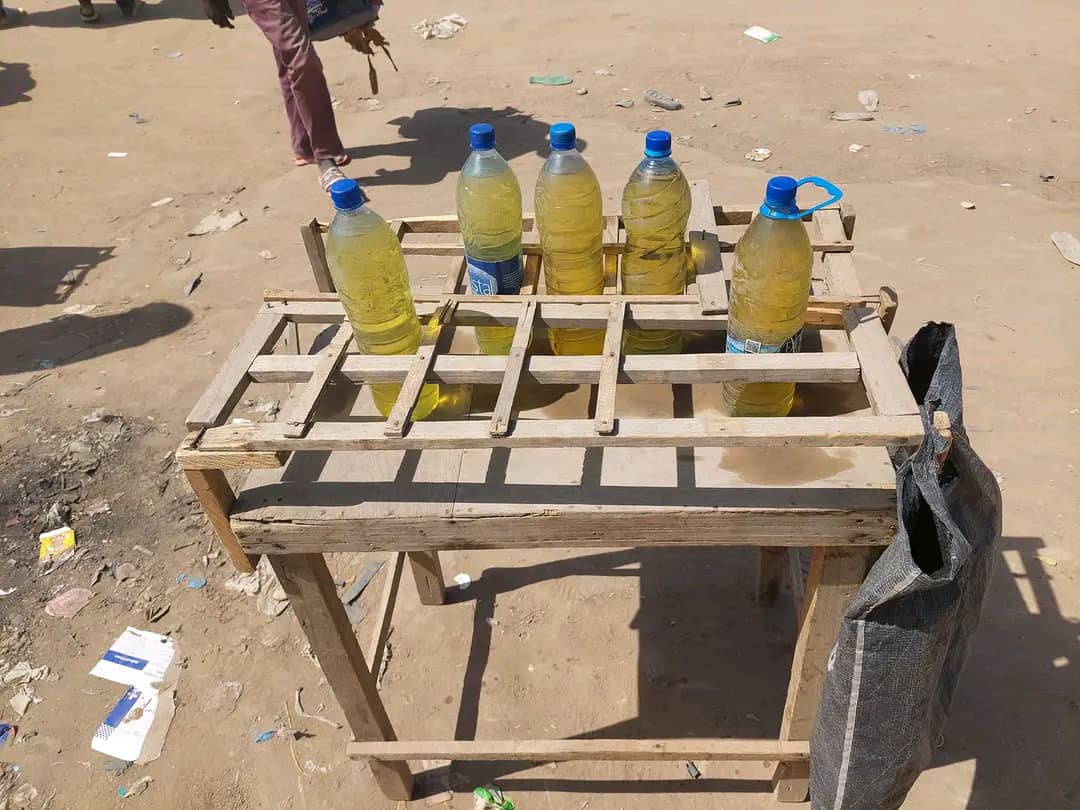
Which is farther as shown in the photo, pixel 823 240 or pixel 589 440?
pixel 823 240

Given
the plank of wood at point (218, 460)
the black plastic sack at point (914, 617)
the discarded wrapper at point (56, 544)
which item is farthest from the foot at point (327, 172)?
the black plastic sack at point (914, 617)

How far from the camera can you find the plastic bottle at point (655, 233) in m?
1.66

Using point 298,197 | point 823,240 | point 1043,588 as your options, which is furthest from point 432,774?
point 298,197

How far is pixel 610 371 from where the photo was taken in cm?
144

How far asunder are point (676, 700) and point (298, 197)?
15.9ft

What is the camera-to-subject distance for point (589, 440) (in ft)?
4.22

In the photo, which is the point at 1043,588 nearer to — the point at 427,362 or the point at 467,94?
the point at 427,362

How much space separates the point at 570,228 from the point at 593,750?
1.41 meters

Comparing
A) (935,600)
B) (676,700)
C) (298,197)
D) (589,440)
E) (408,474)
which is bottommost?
(676,700)

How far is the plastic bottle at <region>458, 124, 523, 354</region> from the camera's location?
1706 mm

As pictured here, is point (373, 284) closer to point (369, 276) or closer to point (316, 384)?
point (369, 276)

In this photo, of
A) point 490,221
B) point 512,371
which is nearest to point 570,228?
point 490,221

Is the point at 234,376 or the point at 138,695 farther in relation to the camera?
the point at 138,695

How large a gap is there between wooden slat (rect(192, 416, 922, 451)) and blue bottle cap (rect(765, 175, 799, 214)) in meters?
0.42
